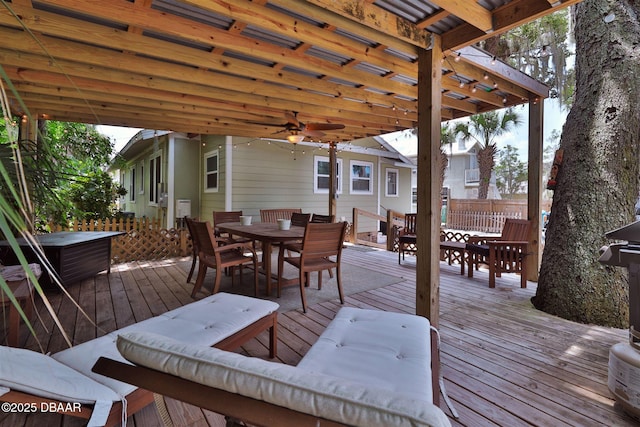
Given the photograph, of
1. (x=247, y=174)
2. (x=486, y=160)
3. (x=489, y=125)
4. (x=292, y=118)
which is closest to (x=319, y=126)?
(x=292, y=118)

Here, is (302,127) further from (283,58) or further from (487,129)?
(487,129)

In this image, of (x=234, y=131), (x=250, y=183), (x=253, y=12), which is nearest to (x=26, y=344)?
(x=253, y=12)

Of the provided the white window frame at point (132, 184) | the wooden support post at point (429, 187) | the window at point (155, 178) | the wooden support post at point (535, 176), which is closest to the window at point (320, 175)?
the window at point (155, 178)

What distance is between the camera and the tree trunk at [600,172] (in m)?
3.15

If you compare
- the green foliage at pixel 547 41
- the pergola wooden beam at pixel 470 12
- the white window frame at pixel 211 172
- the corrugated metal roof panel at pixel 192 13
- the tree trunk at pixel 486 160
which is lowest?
the white window frame at pixel 211 172

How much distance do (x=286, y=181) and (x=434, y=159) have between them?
5907 millimetres

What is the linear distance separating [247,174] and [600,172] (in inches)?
255

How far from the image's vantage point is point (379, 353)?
5.41ft

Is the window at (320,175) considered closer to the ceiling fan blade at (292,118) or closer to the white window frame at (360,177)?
the white window frame at (360,177)

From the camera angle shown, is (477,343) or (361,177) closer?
(477,343)

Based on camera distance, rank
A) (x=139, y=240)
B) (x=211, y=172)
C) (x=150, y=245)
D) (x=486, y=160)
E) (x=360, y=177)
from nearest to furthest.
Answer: (x=139, y=240) → (x=150, y=245) → (x=211, y=172) → (x=360, y=177) → (x=486, y=160)

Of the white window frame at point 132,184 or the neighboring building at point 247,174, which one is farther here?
the white window frame at point 132,184

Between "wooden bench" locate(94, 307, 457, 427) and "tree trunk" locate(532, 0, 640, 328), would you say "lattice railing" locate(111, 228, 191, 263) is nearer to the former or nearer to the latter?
"wooden bench" locate(94, 307, 457, 427)

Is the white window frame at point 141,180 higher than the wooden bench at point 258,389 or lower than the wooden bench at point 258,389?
higher
